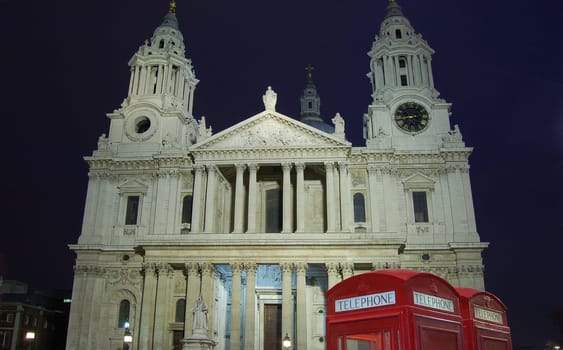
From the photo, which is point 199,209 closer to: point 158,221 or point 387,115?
point 158,221

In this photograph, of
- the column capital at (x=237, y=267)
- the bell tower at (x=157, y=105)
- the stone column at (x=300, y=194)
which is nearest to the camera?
the column capital at (x=237, y=267)

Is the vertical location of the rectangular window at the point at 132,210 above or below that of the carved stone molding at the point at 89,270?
above

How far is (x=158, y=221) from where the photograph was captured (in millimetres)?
37562

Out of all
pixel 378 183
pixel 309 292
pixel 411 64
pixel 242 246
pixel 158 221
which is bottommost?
pixel 309 292

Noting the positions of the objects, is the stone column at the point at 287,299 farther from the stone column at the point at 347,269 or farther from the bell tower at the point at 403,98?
the bell tower at the point at 403,98

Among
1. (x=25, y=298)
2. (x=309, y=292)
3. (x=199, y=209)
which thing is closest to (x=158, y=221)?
(x=199, y=209)

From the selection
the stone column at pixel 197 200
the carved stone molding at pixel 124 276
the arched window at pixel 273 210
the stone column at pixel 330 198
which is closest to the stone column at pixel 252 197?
the arched window at pixel 273 210

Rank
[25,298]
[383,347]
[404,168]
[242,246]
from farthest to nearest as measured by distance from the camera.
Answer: [25,298], [404,168], [242,246], [383,347]

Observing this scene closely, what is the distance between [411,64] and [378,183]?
469 inches

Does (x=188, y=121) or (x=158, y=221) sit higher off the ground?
(x=188, y=121)

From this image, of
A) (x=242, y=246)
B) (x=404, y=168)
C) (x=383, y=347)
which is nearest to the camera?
(x=383, y=347)

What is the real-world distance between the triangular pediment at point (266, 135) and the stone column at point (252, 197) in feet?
5.51

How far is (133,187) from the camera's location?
39.6 meters

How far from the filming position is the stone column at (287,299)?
3116cm
